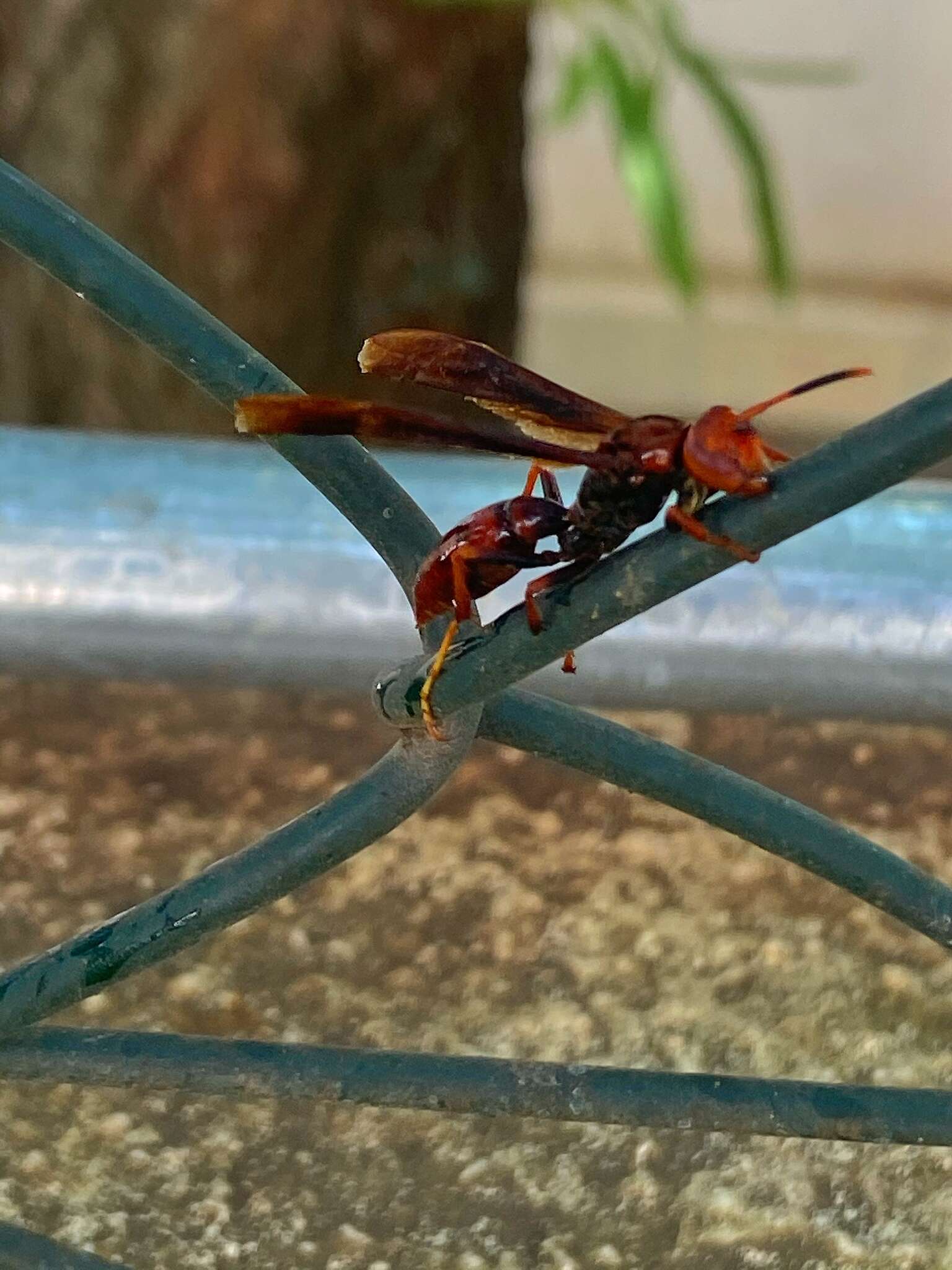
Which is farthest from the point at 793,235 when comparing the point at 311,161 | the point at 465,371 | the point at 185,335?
the point at 185,335

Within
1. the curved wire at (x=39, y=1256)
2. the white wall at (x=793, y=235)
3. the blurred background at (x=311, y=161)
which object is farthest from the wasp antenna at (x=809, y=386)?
the white wall at (x=793, y=235)

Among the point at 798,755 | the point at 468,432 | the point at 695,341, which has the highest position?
the point at 695,341

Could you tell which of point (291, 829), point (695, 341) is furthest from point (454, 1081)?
point (695, 341)

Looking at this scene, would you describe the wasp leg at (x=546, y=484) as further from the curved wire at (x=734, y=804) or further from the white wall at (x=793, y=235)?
the white wall at (x=793, y=235)

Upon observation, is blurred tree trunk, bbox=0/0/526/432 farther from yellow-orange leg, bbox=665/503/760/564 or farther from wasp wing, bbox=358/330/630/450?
yellow-orange leg, bbox=665/503/760/564

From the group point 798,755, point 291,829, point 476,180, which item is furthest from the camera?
point 476,180

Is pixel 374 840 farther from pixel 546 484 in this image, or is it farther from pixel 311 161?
pixel 311 161

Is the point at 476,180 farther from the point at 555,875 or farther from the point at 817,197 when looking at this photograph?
the point at 817,197
